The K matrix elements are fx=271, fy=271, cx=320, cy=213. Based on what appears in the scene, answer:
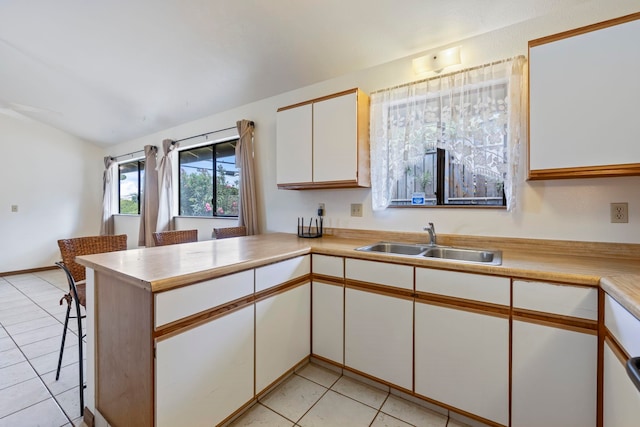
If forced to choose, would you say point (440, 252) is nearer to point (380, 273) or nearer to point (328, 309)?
point (380, 273)

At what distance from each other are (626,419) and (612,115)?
132 cm

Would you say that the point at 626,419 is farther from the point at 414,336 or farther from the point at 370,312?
the point at 370,312

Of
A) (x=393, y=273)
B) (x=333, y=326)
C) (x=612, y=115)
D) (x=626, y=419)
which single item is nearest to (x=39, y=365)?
(x=333, y=326)

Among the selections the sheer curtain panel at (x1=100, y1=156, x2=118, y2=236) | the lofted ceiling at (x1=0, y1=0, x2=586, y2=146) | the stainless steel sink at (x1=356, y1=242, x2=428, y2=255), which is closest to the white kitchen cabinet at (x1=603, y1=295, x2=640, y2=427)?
the stainless steel sink at (x1=356, y1=242, x2=428, y2=255)

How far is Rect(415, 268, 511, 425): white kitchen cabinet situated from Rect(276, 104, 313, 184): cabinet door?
1.39 meters

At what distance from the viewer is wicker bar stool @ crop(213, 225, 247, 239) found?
2775mm

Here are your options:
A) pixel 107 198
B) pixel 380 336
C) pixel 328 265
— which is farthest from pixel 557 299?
pixel 107 198

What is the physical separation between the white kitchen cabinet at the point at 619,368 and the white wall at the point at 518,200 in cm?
78

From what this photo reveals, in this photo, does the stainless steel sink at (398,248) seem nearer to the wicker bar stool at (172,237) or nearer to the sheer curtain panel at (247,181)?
the sheer curtain panel at (247,181)

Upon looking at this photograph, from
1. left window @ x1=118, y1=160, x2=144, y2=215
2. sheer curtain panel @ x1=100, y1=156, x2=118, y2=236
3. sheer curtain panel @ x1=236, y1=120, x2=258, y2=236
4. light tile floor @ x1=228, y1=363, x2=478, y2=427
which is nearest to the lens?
light tile floor @ x1=228, y1=363, x2=478, y2=427

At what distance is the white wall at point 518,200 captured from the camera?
5.27 ft

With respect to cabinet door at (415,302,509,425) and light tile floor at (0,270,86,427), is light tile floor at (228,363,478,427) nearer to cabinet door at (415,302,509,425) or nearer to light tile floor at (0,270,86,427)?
cabinet door at (415,302,509,425)

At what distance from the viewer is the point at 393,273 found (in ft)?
5.44

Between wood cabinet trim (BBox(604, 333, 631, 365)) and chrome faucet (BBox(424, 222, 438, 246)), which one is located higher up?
chrome faucet (BBox(424, 222, 438, 246))
